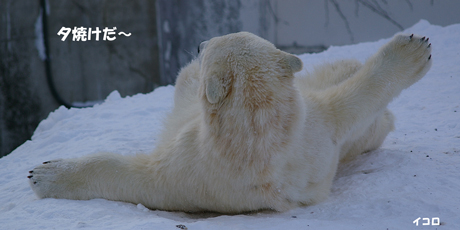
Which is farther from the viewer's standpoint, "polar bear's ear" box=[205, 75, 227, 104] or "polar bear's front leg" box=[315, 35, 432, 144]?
"polar bear's front leg" box=[315, 35, 432, 144]

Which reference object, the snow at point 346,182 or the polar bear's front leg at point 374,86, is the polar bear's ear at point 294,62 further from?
the snow at point 346,182

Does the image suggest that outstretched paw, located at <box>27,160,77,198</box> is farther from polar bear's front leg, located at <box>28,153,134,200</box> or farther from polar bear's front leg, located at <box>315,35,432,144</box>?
polar bear's front leg, located at <box>315,35,432,144</box>

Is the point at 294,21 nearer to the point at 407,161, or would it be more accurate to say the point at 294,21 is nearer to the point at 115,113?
the point at 115,113

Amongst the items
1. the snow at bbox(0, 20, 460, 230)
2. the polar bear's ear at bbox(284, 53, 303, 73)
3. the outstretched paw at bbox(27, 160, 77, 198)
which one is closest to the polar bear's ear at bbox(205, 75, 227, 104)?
the polar bear's ear at bbox(284, 53, 303, 73)

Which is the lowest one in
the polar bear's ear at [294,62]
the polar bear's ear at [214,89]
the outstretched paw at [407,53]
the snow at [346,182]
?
the snow at [346,182]

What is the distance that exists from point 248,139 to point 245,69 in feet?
0.92

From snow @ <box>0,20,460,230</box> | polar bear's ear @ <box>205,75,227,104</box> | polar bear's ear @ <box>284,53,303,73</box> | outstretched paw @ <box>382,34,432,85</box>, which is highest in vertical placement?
outstretched paw @ <box>382,34,432,85</box>

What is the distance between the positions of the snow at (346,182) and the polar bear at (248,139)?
9 centimetres

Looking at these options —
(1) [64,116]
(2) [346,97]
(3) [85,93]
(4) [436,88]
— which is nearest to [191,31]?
(3) [85,93]

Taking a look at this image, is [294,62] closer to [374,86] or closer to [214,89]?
[214,89]

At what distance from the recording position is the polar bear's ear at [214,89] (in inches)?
62.3

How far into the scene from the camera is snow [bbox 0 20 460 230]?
62.9 inches

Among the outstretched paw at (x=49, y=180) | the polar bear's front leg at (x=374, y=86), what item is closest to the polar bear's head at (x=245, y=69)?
the polar bear's front leg at (x=374, y=86)

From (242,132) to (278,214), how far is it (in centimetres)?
43
